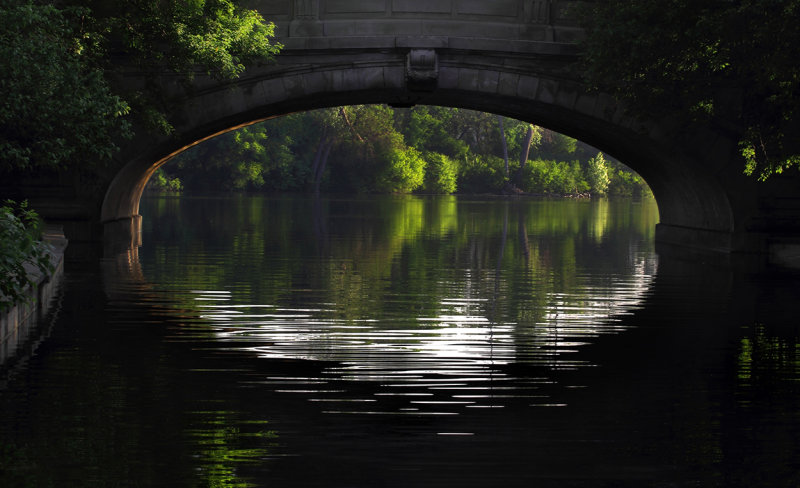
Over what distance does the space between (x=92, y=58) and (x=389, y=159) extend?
206 feet

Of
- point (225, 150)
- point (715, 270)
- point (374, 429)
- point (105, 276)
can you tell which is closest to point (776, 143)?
point (715, 270)

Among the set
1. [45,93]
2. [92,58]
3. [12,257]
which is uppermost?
[92,58]

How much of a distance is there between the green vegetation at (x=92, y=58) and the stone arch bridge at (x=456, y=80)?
79 cm

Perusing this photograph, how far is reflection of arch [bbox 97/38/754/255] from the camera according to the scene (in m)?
22.0

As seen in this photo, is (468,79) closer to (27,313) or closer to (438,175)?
(27,313)

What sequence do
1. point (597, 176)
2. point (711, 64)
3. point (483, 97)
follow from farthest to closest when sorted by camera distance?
point (597, 176) < point (483, 97) < point (711, 64)

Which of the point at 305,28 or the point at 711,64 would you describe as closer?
the point at 711,64

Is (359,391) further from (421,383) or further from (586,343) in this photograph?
(586,343)

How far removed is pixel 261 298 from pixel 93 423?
7.42 metres

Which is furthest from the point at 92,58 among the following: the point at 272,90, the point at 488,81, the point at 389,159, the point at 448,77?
the point at 389,159

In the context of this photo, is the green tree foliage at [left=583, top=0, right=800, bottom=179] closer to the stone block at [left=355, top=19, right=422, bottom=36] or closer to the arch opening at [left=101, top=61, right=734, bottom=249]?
the arch opening at [left=101, top=61, right=734, bottom=249]

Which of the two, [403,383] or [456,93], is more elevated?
[456,93]

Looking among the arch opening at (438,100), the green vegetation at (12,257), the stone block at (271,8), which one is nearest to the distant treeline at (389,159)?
the arch opening at (438,100)

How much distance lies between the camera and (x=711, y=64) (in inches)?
760
